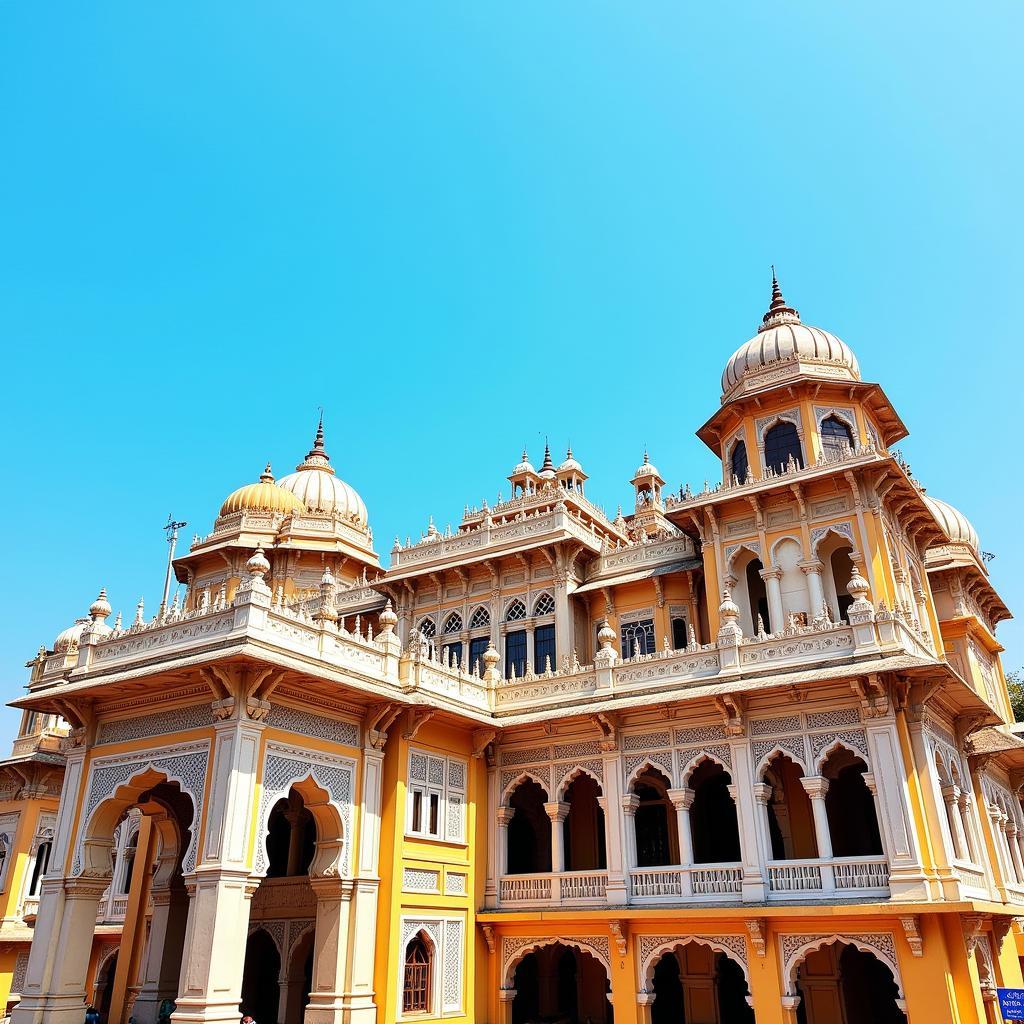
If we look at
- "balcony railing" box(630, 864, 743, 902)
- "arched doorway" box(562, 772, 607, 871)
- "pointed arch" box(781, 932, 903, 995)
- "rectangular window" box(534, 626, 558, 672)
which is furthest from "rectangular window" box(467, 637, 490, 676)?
"pointed arch" box(781, 932, 903, 995)

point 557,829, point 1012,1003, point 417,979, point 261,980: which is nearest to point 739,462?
point 557,829

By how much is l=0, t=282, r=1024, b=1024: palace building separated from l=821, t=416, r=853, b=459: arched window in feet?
0.28

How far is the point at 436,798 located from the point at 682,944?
5770 millimetres

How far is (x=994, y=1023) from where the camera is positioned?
57.1ft

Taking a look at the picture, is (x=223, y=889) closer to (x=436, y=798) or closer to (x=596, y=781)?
(x=436, y=798)

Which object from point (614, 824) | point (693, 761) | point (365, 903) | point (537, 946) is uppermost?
point (693, 761)

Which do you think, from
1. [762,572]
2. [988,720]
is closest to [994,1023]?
[988,720]

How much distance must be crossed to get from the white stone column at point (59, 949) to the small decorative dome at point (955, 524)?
88.4 feet

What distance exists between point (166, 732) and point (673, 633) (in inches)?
510

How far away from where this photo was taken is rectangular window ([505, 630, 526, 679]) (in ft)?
85.9

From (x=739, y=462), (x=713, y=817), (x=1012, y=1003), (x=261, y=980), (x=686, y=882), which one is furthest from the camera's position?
(x=739, y=462)

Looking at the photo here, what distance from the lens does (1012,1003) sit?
15055mm

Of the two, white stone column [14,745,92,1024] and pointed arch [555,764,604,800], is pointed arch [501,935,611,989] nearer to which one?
pointed arch [555,764,604,800]

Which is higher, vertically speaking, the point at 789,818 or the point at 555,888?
the point at 789,818
